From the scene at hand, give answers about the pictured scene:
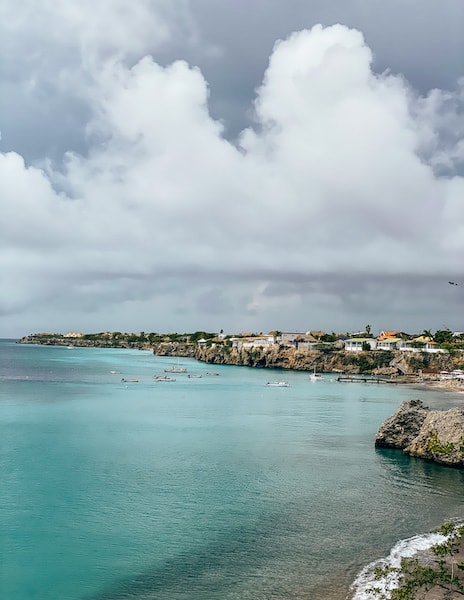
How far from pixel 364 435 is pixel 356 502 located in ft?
78.5

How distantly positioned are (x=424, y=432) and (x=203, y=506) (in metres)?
21.9

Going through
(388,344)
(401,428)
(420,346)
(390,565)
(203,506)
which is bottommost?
(203,506)

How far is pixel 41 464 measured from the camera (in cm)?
3953

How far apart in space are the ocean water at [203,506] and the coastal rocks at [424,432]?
1.13 meters

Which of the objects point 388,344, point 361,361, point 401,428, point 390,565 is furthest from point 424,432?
point 388,344

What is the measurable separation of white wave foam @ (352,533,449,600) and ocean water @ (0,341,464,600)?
0.17 meters

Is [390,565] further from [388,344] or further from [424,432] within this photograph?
[388,344]

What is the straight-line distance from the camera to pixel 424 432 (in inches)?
1693

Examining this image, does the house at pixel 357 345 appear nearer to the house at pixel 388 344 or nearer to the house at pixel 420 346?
the house at pixel 388 344

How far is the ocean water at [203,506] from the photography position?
2112 cm

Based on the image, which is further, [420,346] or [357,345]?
[357,345]

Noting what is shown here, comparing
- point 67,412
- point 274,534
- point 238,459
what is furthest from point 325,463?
point 67,412

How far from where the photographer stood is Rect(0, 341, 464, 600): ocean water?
832 inches


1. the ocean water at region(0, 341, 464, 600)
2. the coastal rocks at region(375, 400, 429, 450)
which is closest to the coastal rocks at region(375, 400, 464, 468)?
the coastal rocks at region(375, 400, 429, 450)
